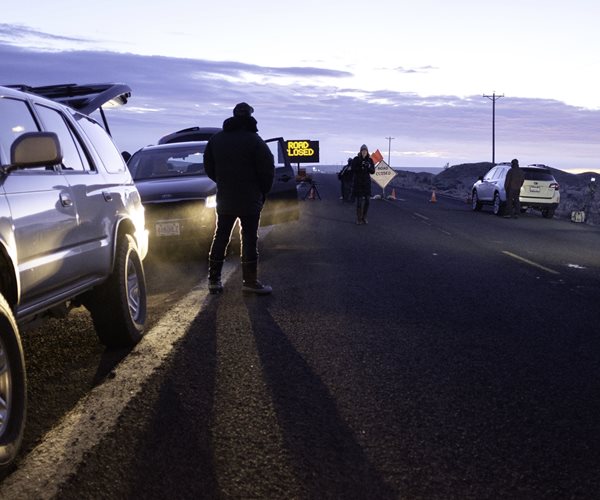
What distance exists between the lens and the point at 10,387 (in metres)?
3.64

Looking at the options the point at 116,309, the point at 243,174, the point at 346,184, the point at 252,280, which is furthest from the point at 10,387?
the point at 346,184

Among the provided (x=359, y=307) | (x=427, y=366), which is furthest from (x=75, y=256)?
(x=359, y=307)

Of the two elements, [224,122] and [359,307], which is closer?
[359,307]

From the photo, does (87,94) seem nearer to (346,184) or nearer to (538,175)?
(538,175)

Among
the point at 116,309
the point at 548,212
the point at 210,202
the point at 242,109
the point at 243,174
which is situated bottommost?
the point at 548,212

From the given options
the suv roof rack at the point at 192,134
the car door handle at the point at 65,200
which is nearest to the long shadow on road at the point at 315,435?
the car door handle at the point at 65,200

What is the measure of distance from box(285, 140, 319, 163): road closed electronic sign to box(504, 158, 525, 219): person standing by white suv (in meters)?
40.2

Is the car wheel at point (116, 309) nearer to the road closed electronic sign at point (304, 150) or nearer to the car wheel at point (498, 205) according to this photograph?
the car wheel at point (498, 205)

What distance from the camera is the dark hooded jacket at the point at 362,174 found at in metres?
19.7

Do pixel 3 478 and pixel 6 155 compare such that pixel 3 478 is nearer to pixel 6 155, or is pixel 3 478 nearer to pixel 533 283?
pixel 6 155

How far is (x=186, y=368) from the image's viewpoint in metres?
5.39

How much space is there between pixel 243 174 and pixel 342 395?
433cm

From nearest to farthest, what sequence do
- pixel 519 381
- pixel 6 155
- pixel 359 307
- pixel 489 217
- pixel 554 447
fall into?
pixel 554 447
pixel 6 155
pixel 519 381
pixel 359 307
pixel 489 217

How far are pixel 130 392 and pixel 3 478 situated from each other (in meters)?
1.35
